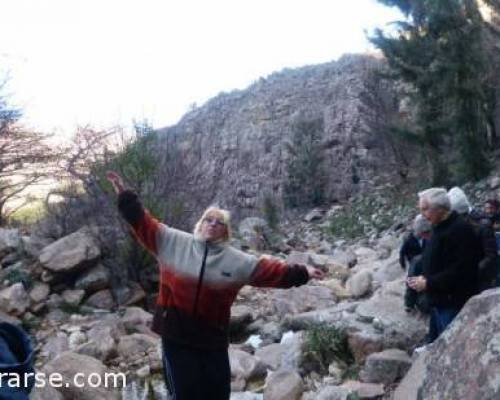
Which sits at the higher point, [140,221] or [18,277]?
[140,221]

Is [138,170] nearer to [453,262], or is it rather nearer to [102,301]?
[102,301]

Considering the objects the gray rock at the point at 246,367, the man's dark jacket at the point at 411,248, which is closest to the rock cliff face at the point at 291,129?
the man's dark jacket at the point at 411,248

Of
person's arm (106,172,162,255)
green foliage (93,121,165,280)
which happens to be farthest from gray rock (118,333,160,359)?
person's arm (106,172,162,255)

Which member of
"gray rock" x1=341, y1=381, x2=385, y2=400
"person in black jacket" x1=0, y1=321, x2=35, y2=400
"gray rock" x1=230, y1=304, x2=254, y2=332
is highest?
"person in black jacket" x1=0, y1=321, x2=35, y2=400

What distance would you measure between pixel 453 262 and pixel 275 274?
1214 mm

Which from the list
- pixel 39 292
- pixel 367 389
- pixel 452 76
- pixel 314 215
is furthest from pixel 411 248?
pixel 314 215

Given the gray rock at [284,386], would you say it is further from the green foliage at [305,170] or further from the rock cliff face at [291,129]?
the green foliage at [305,170]

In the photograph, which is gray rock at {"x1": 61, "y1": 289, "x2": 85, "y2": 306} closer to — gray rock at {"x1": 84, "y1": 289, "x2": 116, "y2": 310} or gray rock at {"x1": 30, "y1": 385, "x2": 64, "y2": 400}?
gray rock at {"x1": 84, "y1": 289, "x2": 116, "y2": 310}

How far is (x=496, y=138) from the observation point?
1689cm

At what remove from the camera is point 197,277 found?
286 centimetres

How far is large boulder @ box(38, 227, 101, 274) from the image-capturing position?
292 inches

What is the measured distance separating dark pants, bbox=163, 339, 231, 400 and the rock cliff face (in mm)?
16220

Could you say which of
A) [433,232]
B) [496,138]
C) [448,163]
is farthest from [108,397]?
[496,138]

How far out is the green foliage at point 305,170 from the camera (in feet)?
70.4
